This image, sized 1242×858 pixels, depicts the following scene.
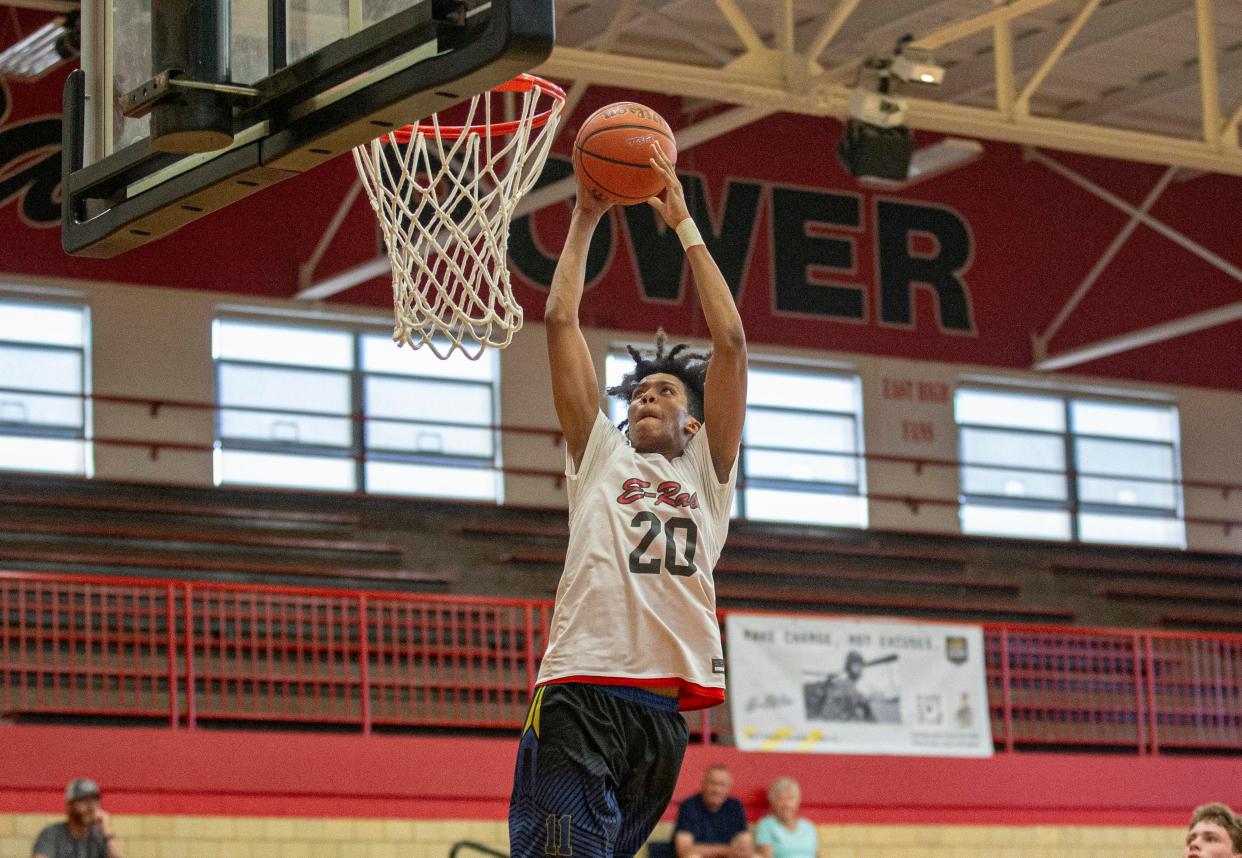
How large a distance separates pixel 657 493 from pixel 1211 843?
1.87 meters

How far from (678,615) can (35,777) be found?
6811 mm

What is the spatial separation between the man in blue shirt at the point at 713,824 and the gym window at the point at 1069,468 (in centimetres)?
685

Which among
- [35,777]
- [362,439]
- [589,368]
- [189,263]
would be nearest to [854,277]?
[362,439]

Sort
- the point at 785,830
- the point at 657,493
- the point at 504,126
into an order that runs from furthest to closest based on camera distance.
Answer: the point at 785,830, the point at 504,126, the point at 657,493

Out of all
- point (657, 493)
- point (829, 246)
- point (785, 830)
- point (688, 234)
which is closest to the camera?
point (657, 493)

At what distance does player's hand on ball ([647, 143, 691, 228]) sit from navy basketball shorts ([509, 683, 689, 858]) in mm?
1115

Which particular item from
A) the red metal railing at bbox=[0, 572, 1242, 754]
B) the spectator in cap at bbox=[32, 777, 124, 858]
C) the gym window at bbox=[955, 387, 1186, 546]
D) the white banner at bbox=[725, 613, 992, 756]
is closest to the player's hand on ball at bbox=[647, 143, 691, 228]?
the spectator in cap at bbox=[32, 777, 124, 858]

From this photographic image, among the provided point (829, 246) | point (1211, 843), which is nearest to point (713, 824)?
point (1211, 843)

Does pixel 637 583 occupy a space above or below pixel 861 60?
below

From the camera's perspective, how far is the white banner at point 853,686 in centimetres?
1191

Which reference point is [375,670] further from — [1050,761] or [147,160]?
[147,160]

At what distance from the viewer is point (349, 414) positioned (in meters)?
14.9

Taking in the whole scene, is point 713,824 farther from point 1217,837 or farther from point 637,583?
point 637,583

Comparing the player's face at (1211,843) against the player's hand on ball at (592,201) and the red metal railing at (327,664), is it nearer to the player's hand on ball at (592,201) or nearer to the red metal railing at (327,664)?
the player's hand on ball at (592,201)
